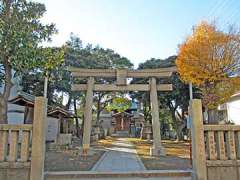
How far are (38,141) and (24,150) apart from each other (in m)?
0.42

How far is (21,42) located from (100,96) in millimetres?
22920

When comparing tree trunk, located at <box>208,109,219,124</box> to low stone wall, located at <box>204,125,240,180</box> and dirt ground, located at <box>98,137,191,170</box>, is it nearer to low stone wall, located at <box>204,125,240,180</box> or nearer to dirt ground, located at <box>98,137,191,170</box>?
dirt ground, located at <box>98,137,191,170</box>

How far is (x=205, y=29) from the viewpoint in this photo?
810 inches

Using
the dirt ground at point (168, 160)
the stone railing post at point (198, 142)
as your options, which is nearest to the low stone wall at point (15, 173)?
the dirt ground at point (168, 160)

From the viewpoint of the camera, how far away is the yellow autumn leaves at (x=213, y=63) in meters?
19.1

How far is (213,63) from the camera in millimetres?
19266

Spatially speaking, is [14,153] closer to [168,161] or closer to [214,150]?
[214,150]

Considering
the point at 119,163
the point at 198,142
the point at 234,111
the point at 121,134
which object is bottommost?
the point at 121,134

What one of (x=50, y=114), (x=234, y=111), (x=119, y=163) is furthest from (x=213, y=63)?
(x=50, y=114)

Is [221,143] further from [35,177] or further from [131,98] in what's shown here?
[131,98]

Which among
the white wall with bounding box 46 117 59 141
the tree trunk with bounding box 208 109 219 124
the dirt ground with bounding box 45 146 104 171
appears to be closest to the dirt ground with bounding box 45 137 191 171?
the dirt ground with bounding box 45 146 104 171

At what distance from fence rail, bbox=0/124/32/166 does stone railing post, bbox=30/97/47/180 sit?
0.64 ft

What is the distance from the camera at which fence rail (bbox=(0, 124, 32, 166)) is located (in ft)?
21.1

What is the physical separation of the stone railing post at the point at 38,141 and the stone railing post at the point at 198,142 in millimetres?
3900
